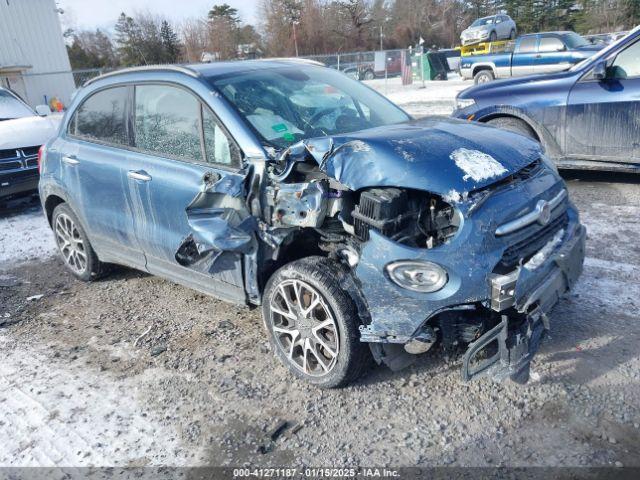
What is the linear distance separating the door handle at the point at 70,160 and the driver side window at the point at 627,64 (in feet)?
18.4

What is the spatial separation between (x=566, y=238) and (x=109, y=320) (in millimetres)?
3475

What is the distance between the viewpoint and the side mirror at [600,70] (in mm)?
5886

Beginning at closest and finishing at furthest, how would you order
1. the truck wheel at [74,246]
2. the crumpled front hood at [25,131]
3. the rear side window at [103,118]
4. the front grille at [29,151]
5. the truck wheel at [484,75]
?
the rear side window at [103,118] < the truck wheel at [74,246] < the crumpled front hood at [25,131] < the front grille at [29,151] < the truck wheel at [484,75]

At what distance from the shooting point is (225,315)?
4.25m

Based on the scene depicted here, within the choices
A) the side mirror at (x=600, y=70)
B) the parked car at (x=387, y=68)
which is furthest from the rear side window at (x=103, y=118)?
the parked car at (x=387, y=68)

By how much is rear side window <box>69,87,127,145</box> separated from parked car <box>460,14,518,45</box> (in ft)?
84.5

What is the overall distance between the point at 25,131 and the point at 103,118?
14.3ft

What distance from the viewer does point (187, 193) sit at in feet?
11.8

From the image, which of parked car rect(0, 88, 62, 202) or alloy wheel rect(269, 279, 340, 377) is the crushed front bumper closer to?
alloy wheel rect(269, 279, 340, 377)

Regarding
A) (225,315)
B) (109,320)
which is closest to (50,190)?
(109,320)

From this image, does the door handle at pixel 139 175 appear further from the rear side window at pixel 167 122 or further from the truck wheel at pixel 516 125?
the truck wheel at pixel 516 125

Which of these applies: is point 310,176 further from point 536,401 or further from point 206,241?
point 536,401

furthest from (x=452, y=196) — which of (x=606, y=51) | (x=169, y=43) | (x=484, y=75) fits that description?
(x=169, y=43)

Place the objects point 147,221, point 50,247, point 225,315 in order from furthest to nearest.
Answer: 1. point 50,247
2. point 225,315
3. point 147,221
